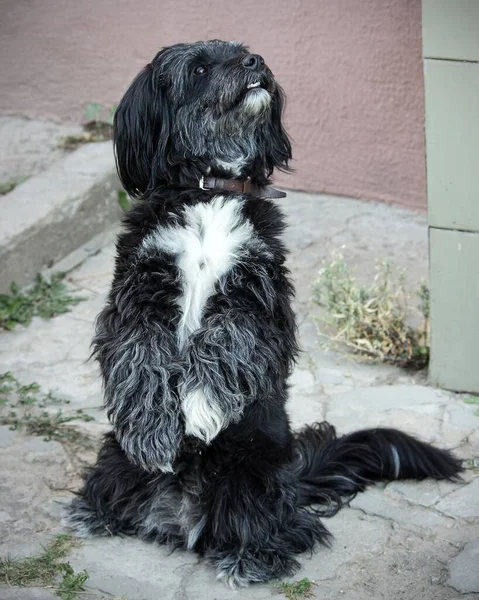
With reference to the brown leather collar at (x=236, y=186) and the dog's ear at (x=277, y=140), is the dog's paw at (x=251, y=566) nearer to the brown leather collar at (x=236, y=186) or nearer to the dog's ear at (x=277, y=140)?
the brown leather collar at (x=236, y=186)

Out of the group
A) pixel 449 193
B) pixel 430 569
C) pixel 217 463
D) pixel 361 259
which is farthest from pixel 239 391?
pixel 361 259

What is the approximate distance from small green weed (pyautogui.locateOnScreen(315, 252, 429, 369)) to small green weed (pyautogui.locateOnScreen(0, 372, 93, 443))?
3.99ft

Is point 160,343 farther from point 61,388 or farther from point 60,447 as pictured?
point 61,388

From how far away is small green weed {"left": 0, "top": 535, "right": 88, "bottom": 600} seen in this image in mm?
3037

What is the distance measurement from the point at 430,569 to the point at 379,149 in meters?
2.79

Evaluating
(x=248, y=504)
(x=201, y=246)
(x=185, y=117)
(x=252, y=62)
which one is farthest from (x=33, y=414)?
(x=252, y=62)

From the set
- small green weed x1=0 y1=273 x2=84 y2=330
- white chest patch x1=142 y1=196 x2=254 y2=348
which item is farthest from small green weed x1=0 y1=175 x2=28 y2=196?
white chest patch x1=142 y1=196 x2=254 y2=348

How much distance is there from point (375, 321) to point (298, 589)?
1.64 m

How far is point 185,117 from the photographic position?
3.14m

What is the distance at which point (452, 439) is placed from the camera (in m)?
3.94

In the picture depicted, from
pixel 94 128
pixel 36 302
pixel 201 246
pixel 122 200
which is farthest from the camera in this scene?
pixel 94 128

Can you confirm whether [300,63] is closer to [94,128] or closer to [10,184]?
[94,128]

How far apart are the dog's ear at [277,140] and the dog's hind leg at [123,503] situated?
105cm

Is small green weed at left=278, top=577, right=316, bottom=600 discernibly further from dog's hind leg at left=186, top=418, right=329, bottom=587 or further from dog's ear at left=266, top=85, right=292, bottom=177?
dog's ear at left=266, top=85, right=292, bottom=177
